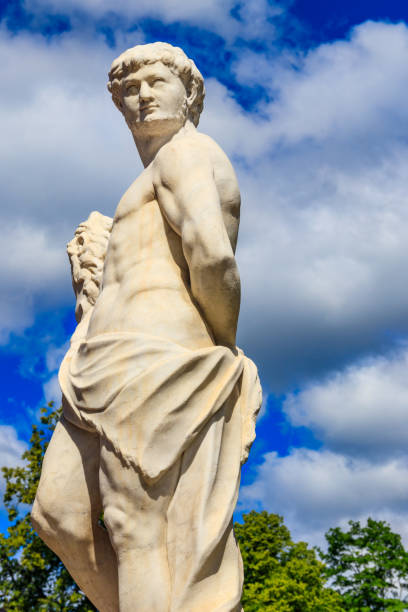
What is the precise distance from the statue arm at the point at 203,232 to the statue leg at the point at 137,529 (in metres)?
1.12

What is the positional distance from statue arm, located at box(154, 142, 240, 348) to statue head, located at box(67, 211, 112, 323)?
114cm

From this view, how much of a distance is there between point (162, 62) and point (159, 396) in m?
2.73

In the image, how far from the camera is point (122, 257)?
5797 millimetres

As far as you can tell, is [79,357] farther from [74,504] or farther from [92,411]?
[74,504]

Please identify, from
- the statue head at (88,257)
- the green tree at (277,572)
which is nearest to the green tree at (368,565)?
the green tree at (277,572)

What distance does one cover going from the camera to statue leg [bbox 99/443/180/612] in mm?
4918

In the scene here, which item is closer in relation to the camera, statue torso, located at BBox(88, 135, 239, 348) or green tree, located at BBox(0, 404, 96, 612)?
statue torso, located at BBox(88, 135, 239, 348)

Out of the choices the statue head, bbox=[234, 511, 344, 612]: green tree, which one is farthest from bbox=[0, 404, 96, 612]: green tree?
the statue head

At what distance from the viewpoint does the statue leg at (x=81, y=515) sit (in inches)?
216

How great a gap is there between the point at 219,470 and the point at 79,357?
1.25 metres

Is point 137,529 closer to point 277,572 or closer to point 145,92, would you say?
point 145,92

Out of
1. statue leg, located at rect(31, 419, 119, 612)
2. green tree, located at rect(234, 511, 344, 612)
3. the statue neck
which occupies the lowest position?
statue leg, located at rect(31, 419, 119, 612)

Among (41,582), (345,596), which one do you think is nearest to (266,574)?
(345,596)

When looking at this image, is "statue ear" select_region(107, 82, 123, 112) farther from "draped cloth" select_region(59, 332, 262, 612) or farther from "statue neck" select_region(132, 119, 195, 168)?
"draped cloth" select_region(59, 332, 262, 612)
